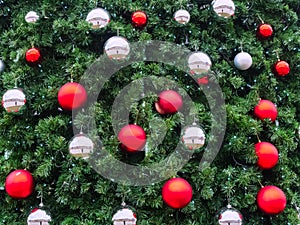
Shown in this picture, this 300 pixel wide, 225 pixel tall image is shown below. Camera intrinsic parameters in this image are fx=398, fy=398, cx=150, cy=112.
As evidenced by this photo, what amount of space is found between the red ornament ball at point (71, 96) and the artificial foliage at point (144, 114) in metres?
0.04

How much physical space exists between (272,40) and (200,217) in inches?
27.6

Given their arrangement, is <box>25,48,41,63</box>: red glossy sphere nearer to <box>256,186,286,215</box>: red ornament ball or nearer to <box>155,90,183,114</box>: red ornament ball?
<box>155,90,183,114</box>: red ornament ball

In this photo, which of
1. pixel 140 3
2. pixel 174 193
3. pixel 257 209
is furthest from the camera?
pixel 140 3

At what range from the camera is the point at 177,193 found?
108 cm

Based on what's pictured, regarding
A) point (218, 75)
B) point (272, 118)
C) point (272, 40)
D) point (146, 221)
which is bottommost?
point (146, 221)

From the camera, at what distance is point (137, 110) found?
1177 millimetres

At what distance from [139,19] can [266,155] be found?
58 cm

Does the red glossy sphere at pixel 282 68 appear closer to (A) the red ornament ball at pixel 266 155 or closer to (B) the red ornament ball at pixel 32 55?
(A) the red ornament ball at pixel 266 155

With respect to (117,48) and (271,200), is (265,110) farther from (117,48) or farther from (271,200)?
(117,48)

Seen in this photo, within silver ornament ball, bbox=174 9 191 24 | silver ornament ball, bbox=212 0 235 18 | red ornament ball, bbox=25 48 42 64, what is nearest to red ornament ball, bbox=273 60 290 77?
silver ornament ball, bbox=212 0 235 18

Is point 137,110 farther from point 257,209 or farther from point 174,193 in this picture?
point 257,209

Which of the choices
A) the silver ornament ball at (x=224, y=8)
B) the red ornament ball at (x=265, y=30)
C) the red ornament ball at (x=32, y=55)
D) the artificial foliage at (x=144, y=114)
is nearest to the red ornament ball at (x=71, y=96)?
the artificial foliage at (x=144, y=114)

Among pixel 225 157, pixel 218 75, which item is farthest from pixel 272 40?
pixel 225 157

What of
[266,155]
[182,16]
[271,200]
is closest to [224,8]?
[182,16]
